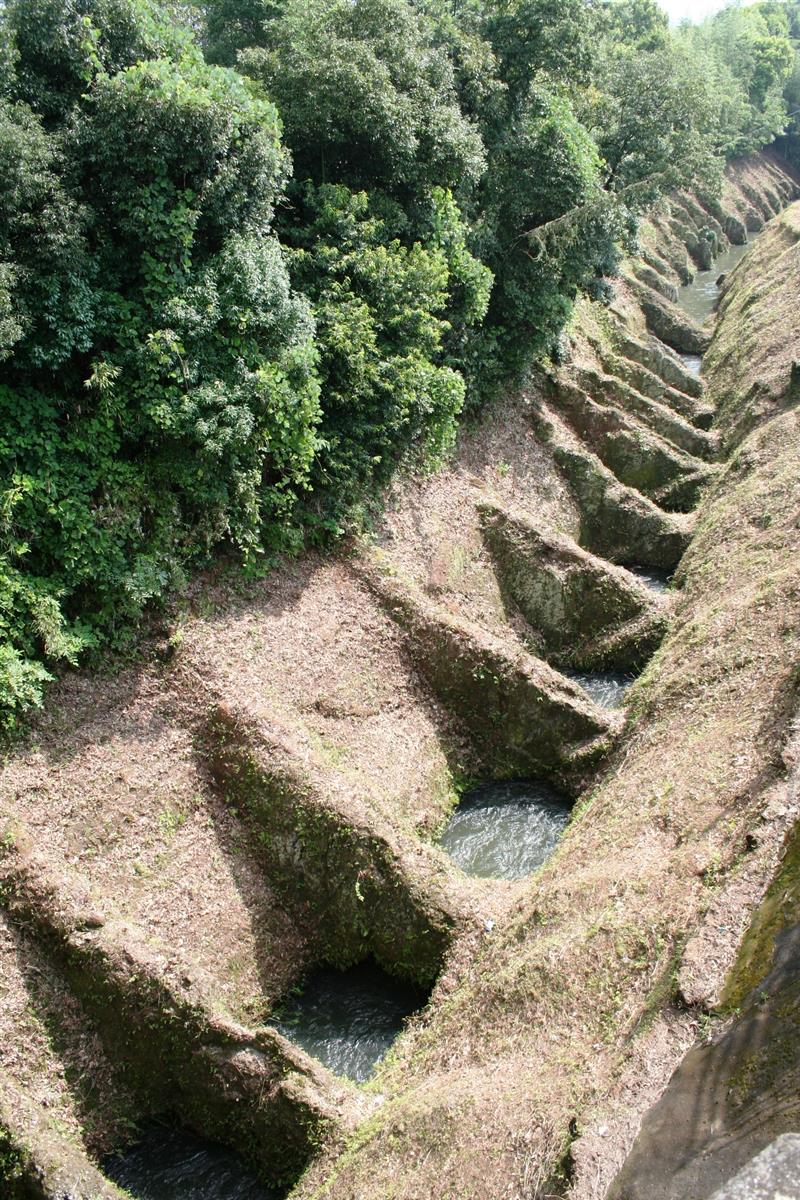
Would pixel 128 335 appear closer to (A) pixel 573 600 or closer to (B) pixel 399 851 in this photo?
(B) pixel 399 851

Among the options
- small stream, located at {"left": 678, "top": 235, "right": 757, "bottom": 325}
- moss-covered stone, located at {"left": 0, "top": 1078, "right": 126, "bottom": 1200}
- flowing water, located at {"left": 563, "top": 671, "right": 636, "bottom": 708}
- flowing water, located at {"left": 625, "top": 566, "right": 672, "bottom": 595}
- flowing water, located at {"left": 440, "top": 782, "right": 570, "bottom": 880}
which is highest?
moss-covered stone, located at {"left": 0, "top": 1078, "right": 126, "bottom": 1200}

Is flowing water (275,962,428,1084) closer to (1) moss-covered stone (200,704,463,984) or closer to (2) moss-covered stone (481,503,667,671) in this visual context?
(1) moss-covered stone (200,704,463,984)

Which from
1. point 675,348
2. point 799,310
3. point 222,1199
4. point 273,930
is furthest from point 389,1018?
point 675,348

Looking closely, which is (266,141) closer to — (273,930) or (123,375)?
(123,375)

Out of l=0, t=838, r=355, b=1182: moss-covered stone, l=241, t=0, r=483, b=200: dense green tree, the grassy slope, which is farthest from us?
l=241, t=0, r=483, b=200: dense green tree

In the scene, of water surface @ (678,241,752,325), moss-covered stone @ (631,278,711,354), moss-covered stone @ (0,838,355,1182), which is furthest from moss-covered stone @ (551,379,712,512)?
water surface @ (678,241,752,325)

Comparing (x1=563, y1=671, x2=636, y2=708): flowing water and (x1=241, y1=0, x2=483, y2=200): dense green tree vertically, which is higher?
(x1=241, y1=0, x2=483, y2=200): dense green tree
